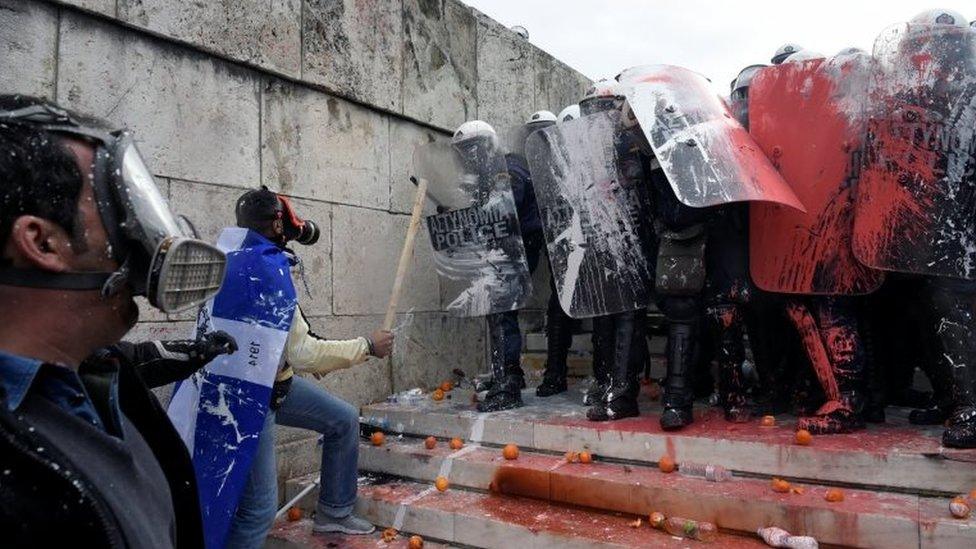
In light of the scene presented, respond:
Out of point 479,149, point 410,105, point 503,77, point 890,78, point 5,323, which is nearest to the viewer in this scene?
point 5,323

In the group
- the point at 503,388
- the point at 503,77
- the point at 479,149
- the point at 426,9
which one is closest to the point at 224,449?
the point at 503,388

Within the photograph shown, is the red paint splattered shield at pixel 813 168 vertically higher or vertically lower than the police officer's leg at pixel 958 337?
higher

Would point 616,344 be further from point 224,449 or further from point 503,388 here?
point 224,449

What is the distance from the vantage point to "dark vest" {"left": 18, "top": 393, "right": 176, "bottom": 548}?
3.07 ft

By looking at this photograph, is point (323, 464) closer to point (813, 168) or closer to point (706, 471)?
point (706, 471)

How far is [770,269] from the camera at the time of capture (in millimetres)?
3785

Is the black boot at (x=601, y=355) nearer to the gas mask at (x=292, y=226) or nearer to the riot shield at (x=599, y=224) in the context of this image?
the riot shield at (x=599, y=224)

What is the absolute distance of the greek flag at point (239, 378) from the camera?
9.09 ft

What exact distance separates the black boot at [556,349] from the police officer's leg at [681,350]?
4.61 feet

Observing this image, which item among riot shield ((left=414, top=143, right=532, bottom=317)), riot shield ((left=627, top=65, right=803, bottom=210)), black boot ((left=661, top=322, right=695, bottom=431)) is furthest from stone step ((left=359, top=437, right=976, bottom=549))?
riot shield ((left=627, top=65, right=803, bottom=210))

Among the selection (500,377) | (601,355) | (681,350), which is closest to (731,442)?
(681,350)

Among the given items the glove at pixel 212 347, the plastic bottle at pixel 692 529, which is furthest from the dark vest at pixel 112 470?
the plastic bottle at pixel 692 529

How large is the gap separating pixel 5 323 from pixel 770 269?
12.2ft

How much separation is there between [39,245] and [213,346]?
101cm
